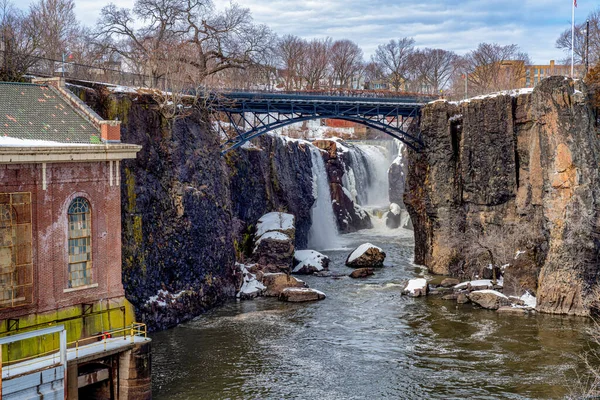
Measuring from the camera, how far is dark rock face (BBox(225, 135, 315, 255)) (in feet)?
167

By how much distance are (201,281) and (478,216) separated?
19.7 m

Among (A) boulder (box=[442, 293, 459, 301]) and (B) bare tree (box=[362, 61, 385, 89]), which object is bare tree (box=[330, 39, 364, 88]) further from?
(A) boulder (box=[442, 293, 459, 301])

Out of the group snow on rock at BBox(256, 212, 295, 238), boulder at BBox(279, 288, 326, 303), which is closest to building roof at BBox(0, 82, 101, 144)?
boulder at BBox(279, 288, 326, 303)

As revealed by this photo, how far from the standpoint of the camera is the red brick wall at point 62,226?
2427 centimetres

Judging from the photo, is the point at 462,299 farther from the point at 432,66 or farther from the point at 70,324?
the point at 432,66

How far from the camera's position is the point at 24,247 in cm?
2411

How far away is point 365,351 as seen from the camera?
32375 mm

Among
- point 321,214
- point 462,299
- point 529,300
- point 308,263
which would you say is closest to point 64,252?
point 462,299

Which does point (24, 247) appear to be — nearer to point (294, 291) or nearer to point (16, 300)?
point (16, 300)

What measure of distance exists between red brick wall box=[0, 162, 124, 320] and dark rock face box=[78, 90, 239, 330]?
840 centimetres

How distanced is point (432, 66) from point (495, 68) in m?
26.3

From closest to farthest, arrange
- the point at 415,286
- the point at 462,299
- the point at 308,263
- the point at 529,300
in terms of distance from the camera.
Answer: the point at 529,300
the point at 462,299
the point at 415,286
the point at 308,263

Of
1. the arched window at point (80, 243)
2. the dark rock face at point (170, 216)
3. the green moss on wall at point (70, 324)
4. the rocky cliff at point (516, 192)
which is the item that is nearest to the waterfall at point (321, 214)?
the rocky cliff at point (516, 192)

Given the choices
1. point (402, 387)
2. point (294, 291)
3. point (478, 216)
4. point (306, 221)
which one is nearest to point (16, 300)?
point (402, 387)
